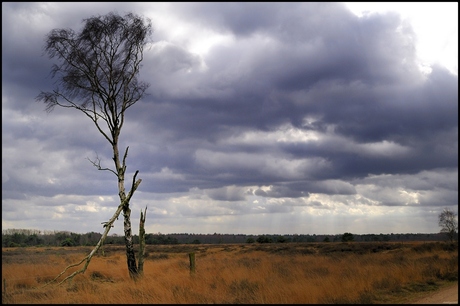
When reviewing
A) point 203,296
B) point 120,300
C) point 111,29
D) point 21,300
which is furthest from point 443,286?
point 111,29

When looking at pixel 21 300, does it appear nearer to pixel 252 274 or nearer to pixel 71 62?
pixel 252 274

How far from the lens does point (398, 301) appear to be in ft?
40.9

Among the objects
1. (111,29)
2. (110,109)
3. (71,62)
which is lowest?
→ (110,109)

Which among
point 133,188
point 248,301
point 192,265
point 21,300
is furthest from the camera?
point 133,188

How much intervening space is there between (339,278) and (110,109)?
12.6 meters

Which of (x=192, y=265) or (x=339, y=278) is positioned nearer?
(x=339, y=278)

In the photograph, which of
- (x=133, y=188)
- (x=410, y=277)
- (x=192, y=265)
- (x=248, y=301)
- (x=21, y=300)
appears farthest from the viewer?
(x=133, y=188)

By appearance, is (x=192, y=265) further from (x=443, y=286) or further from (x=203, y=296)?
(x=443, y=286)

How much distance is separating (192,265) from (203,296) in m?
5.48

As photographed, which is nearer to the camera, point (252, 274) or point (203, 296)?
point (203, 296)

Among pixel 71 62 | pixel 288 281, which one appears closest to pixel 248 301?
pixel 288 281

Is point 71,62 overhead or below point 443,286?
overhead

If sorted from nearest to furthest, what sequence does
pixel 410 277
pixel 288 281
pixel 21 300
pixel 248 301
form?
pixel 248 301, pixel 21 300, pixel 288 281, pixel 410 277

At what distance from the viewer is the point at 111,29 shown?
65.6 feet
